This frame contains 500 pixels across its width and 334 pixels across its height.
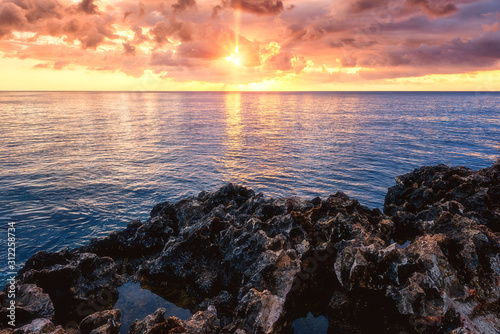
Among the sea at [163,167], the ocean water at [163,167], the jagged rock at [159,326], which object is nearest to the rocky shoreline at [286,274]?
the jagged rock at [159,326]

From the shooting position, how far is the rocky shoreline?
9.49 m

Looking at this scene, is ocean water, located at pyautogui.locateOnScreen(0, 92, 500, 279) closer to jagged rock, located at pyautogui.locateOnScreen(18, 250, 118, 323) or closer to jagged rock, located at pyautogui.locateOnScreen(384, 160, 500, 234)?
jagged rock, located at pyautogui.locateOnScreen(384, 160, 500, 234)

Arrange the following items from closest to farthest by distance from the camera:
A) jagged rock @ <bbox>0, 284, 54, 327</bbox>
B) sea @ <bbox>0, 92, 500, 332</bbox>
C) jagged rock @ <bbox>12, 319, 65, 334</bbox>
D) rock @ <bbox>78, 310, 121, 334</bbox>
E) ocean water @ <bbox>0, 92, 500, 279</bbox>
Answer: jagged rock @ <bbox>12, 319, 65, 334</bbox> < rock @ <bbox>78, 310, 121, 334</bbox> < jagged rock @ <bbox>0, 284, 54, 327</bbox> < sea @ <bbox>0, 92, 500, 332</bbox> < ocean water @ <bbox>0, 92, 500, 279</bbox>

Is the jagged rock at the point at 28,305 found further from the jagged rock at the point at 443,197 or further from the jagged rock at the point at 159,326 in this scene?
the jagged rock at the point at 443,197

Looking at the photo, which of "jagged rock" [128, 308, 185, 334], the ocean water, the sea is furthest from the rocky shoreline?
the sea

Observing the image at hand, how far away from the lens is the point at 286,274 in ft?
36.9

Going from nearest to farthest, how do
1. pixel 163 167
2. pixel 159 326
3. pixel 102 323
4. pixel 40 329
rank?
1. pixel 159 326
2. pixel 40 329
3. pixel 102 323
4. pixel 163 167

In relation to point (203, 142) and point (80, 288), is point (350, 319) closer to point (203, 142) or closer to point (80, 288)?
point (80, 288)

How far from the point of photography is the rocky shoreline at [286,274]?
949 cm

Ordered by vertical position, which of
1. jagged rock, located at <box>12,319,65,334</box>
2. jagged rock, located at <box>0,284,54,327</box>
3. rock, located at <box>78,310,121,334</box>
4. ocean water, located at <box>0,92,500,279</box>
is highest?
jagged rock, located at <box>12,319,65,334</box>

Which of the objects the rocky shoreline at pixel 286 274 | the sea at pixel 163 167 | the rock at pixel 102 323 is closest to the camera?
the rock at pixel 102 323

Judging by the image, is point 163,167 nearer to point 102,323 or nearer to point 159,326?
point 102,323

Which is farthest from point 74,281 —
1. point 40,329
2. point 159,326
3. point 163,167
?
point 163,167

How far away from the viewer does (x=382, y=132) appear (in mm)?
74500
